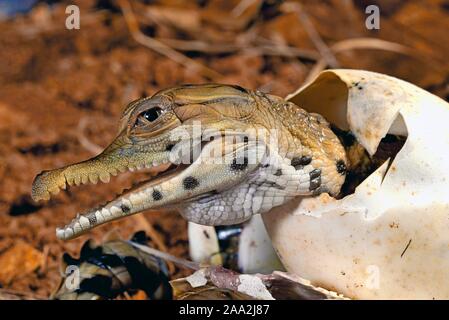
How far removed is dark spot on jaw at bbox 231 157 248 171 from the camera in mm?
877

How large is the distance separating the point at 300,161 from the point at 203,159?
143mm

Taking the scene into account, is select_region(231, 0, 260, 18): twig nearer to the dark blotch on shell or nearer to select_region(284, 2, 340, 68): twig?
select_region(284, 2, 340, 68): twig

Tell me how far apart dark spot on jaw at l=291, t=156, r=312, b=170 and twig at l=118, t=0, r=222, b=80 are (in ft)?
2.89

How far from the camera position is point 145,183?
2.89ft

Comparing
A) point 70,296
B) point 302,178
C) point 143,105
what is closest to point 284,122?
point 302,178

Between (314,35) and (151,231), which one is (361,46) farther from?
(151,231)

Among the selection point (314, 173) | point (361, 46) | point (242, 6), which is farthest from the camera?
point (242, 6)

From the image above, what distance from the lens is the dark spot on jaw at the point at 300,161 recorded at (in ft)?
3.04

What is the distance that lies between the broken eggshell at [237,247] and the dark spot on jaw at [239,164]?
300 mm

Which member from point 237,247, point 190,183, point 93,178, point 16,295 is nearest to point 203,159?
point 190,183

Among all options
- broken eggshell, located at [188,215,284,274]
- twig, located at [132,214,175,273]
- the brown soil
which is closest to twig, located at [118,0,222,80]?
the brown soil

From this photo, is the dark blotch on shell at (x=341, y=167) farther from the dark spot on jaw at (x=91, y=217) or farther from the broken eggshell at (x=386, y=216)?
the dark spot on jaw at (x=91, y=217)

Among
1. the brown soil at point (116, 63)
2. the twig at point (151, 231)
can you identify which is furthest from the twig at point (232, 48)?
the twig at point (151, 231)

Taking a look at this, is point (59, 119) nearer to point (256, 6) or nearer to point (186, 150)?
point (256, 6)
